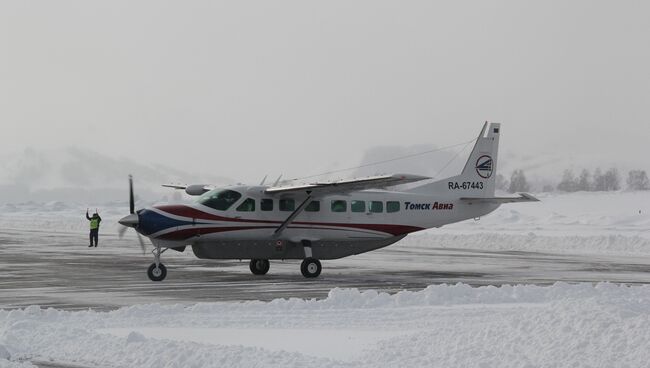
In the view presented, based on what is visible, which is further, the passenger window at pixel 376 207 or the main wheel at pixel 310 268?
the passenger window at pixel 376 207

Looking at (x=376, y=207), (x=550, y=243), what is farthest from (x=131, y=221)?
(x=550, y=243)

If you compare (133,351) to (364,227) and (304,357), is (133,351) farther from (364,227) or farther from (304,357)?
(364,227)

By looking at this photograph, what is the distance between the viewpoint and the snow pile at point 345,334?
10.6 meters

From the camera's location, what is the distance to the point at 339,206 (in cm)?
2538

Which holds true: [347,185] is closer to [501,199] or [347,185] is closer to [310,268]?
[310,268]

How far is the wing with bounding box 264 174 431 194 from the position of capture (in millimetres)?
22594

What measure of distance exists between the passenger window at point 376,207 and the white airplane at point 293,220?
0.09ft

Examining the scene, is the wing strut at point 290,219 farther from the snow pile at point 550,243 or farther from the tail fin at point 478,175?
the snow pile at point 550,243

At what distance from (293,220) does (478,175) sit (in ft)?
22.0

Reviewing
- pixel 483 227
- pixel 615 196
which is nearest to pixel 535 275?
pixel 483 227

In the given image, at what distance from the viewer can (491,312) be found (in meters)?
14.8

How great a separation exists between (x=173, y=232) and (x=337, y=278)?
4.53 m

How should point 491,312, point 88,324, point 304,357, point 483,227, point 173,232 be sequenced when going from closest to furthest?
point 304,357 → point 88,324 → point 491,312 → point 173,232 → point 483,227

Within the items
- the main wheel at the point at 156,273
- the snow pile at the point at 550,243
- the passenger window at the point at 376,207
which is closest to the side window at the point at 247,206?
the main wheel at the point at 156,273
